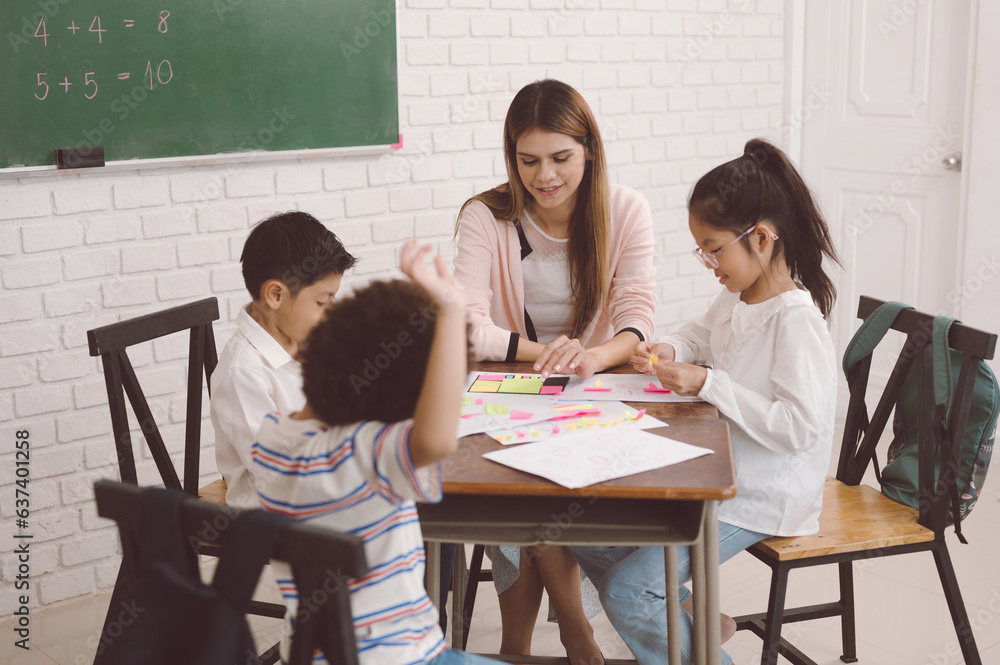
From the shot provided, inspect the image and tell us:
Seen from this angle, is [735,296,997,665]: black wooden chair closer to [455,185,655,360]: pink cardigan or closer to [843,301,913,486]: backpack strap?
[843,301,913,486]: backpack strap

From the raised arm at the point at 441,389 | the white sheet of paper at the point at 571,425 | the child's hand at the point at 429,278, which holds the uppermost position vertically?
the child's hand at the point at 429,278

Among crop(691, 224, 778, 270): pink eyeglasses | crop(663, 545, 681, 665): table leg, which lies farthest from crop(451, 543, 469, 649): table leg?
crop(691, 224, 778, 270): pink eyeglasses

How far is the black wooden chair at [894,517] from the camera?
1758 millimetres

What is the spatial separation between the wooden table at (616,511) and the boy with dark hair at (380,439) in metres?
0.30

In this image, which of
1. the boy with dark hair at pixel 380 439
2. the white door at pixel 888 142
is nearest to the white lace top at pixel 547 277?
the boy with dark hair at pixel 380 439

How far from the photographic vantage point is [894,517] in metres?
1.87

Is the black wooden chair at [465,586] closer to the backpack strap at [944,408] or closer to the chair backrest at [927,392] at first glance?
the chair backrest at [927,392]

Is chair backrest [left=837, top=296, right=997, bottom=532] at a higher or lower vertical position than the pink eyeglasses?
lower

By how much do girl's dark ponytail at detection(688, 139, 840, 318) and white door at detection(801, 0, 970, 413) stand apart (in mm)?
1960

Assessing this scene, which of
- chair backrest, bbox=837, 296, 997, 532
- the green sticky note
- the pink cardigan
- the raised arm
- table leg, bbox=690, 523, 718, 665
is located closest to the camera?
the raised arm

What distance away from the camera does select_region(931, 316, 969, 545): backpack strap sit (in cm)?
180

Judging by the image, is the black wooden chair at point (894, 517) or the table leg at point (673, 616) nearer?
the table leg at point (673, 616)

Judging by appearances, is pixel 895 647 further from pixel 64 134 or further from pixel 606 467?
pixel 64 134

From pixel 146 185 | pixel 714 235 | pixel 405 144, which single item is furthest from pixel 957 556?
pixel 146 185
